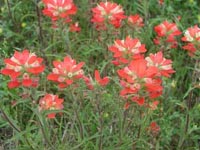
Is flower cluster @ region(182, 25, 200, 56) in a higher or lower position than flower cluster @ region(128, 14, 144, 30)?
lower

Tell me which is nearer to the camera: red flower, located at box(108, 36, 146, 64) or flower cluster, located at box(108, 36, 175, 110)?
flower cluster, located at box(108, 36, 175, 110)

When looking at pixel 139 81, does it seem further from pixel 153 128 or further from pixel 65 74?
pixel 153 128

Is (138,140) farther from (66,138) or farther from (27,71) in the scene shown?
→ (27,71)

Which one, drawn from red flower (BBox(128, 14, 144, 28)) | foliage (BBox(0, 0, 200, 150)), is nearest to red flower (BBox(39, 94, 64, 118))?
foliage (BBox(0, 0, 200, 150))

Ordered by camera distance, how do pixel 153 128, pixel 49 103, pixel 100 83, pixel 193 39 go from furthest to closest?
pixel 153 128, pixel 193 39, pixel 49 103, pixel 100 83

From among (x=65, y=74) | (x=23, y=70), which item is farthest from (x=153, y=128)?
(x=23, y=70)

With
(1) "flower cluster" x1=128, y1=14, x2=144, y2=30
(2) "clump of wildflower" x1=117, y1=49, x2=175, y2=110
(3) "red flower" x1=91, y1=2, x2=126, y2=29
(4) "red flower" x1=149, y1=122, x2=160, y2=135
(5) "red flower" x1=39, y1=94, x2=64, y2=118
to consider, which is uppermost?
(3) "red flower" x1=91, y1=2, x2=126, y2=29

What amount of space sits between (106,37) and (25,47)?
802 millimetres

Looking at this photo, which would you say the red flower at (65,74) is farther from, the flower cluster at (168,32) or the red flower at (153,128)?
the flower cluster at (168,32)

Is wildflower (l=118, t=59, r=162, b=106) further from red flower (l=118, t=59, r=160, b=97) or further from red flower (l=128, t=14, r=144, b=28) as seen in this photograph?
red flower (l=128, t=14, r=144, b=28)

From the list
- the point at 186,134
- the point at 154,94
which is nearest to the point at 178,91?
the point at 186,134

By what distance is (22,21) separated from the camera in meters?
3.32

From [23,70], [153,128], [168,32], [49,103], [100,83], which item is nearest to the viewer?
[23,70]

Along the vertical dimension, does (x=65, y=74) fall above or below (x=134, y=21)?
below
